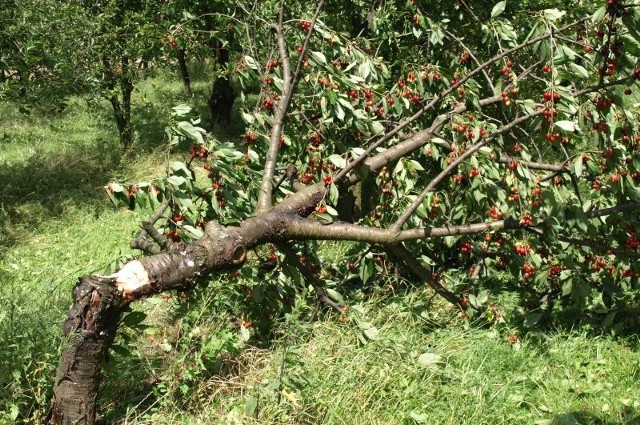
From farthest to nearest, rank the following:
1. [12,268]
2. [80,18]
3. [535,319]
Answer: [80,18], [12,268], [535,319]

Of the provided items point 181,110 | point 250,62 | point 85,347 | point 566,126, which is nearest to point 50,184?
point 250,62

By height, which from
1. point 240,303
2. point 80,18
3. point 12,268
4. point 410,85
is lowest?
point 12,268

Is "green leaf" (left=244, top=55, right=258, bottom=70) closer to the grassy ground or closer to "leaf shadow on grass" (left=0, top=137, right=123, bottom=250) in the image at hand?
the grassy ground

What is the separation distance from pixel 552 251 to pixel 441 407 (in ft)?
4.24

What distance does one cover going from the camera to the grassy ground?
3170 millimetres

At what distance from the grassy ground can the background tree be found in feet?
0.80

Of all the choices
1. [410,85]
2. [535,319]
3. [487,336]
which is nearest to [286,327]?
[487,336]

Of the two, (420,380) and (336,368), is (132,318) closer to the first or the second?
(336,368)

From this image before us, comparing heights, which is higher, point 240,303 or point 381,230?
point 381,230

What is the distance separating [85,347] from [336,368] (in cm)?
138

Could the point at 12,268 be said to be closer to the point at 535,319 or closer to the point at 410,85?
the point at 410,85

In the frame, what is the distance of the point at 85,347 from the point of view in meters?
2.73

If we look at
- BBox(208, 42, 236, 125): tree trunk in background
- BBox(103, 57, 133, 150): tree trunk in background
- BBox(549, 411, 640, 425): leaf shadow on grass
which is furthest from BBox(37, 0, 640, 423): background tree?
BBox(208, 42, 236, 125): tree trunk in background

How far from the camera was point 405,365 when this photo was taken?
3572mm
